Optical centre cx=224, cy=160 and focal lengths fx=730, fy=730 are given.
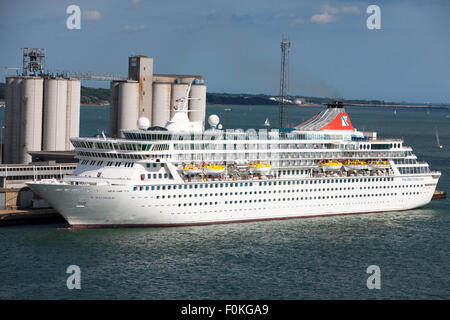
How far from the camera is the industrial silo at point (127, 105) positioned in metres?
58.2

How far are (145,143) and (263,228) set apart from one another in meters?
8.31

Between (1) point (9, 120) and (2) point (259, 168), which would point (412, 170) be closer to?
(2) point (259, 168)

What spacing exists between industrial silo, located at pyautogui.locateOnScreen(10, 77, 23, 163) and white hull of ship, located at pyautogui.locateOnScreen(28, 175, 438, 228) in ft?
51.7

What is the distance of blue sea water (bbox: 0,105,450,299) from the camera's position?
29.8 metres

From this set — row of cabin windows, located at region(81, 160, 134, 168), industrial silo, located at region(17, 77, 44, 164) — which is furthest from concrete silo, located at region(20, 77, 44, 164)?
row of cabin windows, located at region(81, 160, 134, 168)

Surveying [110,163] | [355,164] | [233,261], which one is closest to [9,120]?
[110,163]

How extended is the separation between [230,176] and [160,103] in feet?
59.5

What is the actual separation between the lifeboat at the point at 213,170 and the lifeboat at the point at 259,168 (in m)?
2.16

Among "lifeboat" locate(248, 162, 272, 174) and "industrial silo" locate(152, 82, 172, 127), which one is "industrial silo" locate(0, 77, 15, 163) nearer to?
"industrial silo" locate(152, 82, 172, 127)

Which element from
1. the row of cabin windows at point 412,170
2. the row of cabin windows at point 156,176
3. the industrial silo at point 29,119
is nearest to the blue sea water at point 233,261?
the row of cabin windows at point 156,176

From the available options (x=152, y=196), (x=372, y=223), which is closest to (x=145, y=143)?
(x=152, y=196)
